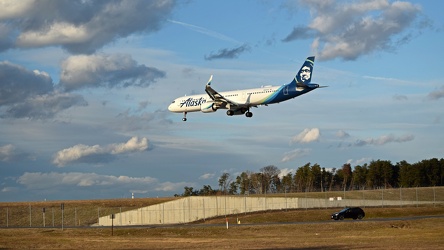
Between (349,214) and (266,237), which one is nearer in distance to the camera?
(266,237)

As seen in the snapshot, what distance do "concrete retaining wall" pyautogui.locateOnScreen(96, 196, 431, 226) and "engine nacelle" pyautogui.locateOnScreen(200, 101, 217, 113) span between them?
11.7 m

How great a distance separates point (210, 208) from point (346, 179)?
3326 inches

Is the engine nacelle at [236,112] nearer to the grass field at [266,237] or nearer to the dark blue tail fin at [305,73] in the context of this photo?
the dark blue tail fin at [305,73]

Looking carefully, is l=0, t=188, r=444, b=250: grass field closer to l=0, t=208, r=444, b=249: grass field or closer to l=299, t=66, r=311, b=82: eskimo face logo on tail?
l=0, t=208, r=444, b=249: grass field

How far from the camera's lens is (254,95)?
82.2 m

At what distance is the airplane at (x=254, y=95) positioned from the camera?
79.2 meters

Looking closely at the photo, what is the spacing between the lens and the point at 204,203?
9162cm

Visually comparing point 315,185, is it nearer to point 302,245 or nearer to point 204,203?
point 204,203

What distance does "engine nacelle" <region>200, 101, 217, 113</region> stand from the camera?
8525cm

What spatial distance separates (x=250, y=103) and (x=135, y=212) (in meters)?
20.4

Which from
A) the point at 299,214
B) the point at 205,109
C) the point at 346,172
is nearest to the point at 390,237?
the point at 299,214

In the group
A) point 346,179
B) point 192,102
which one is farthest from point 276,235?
point 346,179

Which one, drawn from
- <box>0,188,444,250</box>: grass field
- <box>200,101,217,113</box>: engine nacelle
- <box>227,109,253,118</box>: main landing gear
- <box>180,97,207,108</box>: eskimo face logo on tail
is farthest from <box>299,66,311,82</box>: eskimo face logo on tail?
<box>0,188,444,250</box>: grass field

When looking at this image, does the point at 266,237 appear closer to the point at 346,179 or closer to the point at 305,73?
the point at 305,73
